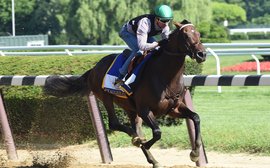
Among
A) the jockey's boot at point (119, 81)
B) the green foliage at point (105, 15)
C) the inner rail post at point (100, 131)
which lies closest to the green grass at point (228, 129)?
the inner rail post at point (100, 131)

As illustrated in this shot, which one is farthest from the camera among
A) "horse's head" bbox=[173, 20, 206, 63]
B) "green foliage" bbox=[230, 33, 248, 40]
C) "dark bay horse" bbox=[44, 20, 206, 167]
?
"green foliage" bbox=[230, 33, 248, 40]

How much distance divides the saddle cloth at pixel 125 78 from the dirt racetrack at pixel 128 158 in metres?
0.83

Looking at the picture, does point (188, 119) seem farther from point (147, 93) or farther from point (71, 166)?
point (71, 166)

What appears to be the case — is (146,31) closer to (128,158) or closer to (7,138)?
(128,158)

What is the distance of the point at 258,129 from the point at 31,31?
5837 cm

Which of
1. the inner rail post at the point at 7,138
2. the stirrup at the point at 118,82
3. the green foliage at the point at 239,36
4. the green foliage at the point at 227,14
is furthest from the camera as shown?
the green foliage at the point at 227,14

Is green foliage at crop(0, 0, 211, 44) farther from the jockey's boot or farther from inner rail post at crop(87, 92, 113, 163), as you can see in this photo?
the jockey's boot

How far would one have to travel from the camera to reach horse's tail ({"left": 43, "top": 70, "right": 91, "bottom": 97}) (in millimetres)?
7480

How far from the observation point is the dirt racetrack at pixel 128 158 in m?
7.24

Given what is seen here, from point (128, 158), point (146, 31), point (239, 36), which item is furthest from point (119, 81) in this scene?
point (239, 36)

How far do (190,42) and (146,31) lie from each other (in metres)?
0.68

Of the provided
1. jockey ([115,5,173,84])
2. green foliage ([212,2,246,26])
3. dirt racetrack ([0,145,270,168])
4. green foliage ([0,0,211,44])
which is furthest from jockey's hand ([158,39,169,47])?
green foliage ([212,2,246,26])

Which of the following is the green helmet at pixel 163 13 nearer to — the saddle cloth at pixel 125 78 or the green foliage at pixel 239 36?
→ the saddle cloth at pixel 125 78

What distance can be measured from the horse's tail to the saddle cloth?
554mm
